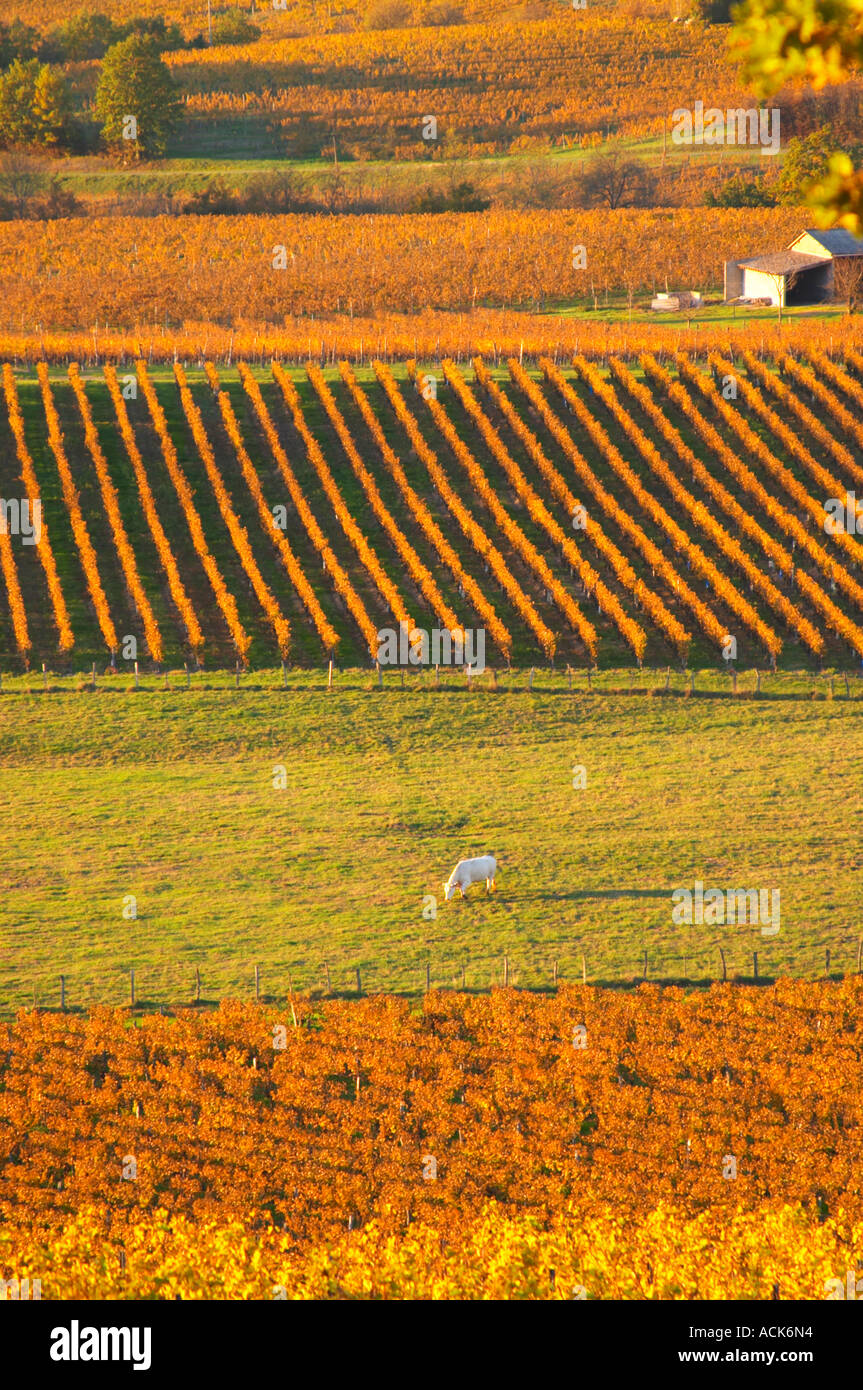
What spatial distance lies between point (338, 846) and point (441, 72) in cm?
11667

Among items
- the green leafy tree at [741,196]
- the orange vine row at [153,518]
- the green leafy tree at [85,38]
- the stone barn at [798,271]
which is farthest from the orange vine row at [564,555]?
the green leafy tree at [85,38]

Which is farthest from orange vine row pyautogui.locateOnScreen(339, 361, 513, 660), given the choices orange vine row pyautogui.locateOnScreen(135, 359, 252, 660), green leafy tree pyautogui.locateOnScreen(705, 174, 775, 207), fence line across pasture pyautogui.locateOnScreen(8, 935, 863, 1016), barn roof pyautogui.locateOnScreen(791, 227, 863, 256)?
green leafy tree pyautogui.locateOnScreen(705, 174, 775, 207)

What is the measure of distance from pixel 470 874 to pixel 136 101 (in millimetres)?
95446

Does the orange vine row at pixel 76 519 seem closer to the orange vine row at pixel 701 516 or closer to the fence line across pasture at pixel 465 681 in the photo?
the fence line across pasture at pixel 465 681

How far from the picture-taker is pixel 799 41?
373 inches

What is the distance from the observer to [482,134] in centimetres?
11856

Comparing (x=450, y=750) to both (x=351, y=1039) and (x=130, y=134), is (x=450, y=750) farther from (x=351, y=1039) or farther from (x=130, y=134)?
(x=130, y=134)

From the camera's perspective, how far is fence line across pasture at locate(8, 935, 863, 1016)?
2542 centimetres

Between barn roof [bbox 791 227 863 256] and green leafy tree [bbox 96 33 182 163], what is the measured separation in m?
54.4

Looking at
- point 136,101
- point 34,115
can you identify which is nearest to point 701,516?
point 136,101

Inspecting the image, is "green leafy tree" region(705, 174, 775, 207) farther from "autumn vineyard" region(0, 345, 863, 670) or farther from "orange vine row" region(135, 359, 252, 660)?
"orange vine row" region(135, 359, 252, 660)

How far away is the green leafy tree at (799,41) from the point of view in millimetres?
9352

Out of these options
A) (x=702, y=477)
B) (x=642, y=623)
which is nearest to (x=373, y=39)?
(x=702, y=477)

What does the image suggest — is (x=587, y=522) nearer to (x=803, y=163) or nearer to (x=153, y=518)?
(x=153, y=518)
